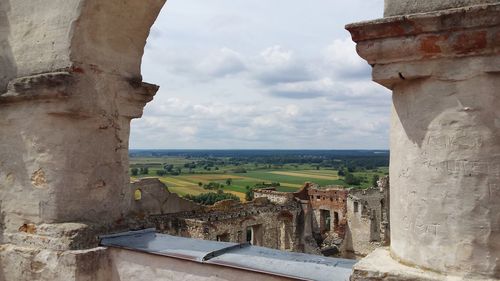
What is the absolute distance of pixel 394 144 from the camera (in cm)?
236

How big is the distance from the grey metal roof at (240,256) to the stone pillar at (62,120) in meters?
0.35

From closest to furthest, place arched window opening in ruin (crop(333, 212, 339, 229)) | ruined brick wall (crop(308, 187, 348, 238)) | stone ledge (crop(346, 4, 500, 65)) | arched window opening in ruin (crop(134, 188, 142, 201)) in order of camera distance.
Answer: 1. stone ledge (crop(346, 4, 500, 65))
2. arched window opening in ruin (crop(134, 188, 142, 201))
3. ruined brick wall (crop(308, 187, 348, 238))
4. arched window opening in ruin (crop(333, 212, 339, 229))

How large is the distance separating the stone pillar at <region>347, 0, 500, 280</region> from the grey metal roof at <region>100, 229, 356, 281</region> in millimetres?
389

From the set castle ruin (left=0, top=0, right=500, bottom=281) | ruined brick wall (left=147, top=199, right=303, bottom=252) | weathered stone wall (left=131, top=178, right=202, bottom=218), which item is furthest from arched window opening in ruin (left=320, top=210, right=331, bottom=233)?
castle ruin (left=0, top=0, right=500, bottom=281)

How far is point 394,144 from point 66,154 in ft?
8.24

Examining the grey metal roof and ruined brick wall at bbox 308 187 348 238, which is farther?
ruined brick wall at bbox 308 187 348 238

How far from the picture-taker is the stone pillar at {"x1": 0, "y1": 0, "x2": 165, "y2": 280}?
359 cm

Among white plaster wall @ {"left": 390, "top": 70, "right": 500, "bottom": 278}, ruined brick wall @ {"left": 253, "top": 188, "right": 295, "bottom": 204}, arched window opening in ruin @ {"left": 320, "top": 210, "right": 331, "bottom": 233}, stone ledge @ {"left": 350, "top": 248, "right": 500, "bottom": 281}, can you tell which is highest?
white plaster wall @ {"left": 390, "top": 70, "right": 500, "bottom": 278}

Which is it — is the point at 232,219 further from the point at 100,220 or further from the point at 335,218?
the point at 100,220

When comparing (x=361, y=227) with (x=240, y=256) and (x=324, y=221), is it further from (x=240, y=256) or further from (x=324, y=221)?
(x=240, y=256)

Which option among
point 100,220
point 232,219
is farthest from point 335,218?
point 100,220

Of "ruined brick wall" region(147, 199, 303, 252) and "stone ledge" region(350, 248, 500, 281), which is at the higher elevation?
"stone ledge" region(350, 248, 500, 281)

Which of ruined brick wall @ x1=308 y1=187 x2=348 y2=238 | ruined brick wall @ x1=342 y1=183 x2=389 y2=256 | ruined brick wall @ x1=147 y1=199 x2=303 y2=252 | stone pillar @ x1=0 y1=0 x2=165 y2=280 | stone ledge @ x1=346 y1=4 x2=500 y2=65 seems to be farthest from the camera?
ruined brick wall @ x1=308 y1=187 x2=348 y2=238

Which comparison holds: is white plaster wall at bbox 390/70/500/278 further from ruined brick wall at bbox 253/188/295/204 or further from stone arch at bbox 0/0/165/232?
ruined brick wall at bbox 253/188/295/204
